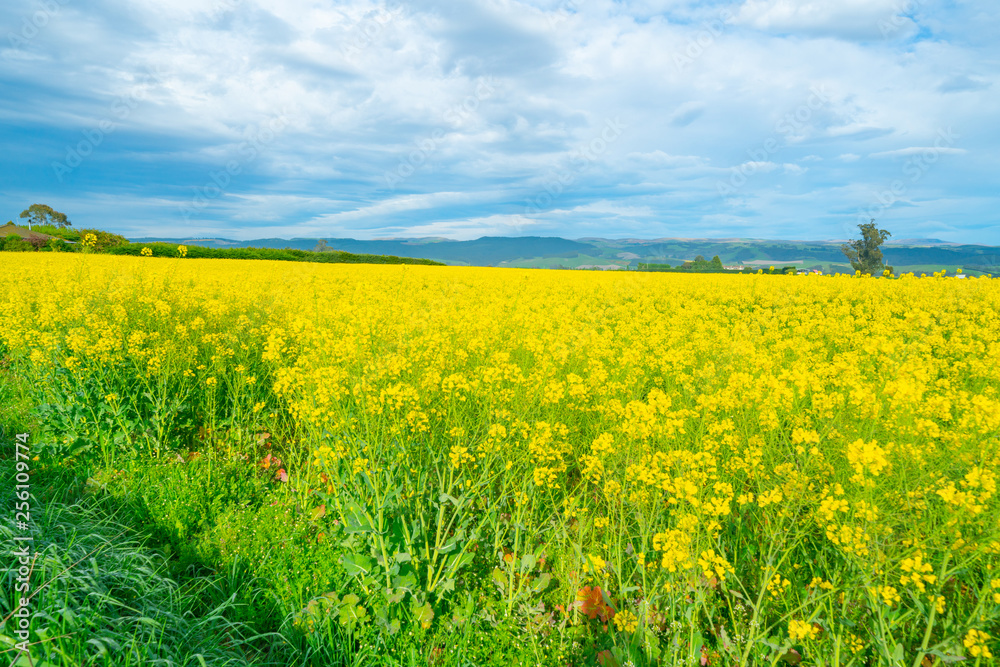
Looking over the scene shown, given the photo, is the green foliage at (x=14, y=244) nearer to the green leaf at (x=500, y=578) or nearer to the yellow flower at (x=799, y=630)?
the green leaf at (x=500, y=578)

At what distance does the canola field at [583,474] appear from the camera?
A: 2.39 meters

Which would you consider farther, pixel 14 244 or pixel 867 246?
pixel 867 246

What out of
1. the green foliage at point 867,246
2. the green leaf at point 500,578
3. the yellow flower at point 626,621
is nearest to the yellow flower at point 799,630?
the yellow flower at point 626,621

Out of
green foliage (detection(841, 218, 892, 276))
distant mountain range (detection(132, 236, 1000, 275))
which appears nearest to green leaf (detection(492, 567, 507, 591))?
distant mountain range (detection(132, 236, 1000, 275))

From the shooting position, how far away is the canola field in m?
2.39

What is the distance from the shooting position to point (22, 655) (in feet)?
6.06

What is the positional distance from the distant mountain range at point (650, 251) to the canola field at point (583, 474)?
91.0 ft

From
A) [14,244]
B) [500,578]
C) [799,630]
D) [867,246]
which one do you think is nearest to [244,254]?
[14,244]

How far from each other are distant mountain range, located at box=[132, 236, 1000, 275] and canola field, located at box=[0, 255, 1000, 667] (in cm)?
2772

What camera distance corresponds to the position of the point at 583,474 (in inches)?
129

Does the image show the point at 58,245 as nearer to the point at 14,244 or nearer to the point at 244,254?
the point at 14,244

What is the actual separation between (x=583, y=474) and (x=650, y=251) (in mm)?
126724

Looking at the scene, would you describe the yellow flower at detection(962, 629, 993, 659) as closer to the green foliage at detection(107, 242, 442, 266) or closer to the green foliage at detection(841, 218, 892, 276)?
the green foliage at detection(107, 242, 442, 266)

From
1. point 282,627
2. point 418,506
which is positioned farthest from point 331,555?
point 418,506
